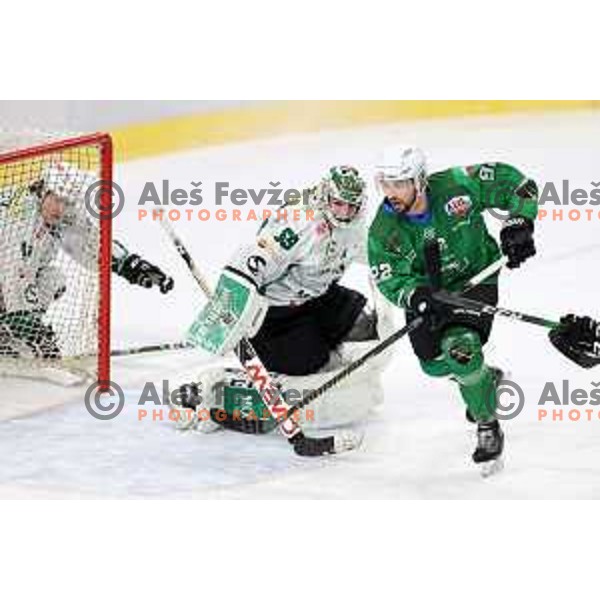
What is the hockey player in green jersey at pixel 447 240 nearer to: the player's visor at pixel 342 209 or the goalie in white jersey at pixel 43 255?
the player's visor at pixel 342 209

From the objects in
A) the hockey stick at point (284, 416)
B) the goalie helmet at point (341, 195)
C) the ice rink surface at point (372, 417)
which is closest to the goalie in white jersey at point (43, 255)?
the ice rink surface at point (372, 417)

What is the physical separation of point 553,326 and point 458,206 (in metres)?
0.33

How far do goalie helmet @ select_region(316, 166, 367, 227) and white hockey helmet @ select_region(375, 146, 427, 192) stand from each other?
13 cm

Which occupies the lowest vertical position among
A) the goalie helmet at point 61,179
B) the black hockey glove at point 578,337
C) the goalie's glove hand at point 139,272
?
the black hockey glove at point 578,337

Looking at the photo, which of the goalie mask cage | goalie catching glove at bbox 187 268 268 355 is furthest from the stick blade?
the goalie mask cage

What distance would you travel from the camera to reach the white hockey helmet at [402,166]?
3324mm

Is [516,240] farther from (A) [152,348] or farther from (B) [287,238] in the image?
(A) [152,348]

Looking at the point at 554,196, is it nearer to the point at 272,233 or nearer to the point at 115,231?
the point at 115,231

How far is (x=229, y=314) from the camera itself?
11.7ft

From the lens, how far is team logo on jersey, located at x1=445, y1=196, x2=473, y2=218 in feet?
11.1

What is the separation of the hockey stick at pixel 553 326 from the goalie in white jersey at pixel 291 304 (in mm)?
324

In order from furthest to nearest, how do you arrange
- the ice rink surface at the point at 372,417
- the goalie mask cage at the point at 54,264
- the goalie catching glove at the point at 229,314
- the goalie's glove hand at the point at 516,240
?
the goalie mask cage at the point at 54,264
the goalie catching glove at the point at 229,314
the ice rink surface at the point at 372,417
the goalie's glove hand at the point at 516,240

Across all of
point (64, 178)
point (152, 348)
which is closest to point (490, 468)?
point (152, 348)

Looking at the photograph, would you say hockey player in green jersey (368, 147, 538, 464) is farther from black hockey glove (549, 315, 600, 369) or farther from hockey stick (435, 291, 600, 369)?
black hockey glove (549, 315, 600, 369)
